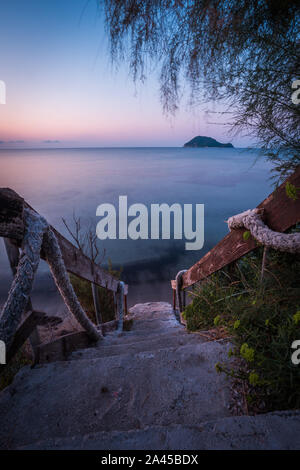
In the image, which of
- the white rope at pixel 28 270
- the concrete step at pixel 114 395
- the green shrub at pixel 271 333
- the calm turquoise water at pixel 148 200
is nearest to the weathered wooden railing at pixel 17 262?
the white rope at pixel 28 270

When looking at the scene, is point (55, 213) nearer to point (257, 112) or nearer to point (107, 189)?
point (107, 189)

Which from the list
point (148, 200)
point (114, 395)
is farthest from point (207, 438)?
point (148, 200)

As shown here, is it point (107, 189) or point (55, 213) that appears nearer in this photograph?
point (55, 213)

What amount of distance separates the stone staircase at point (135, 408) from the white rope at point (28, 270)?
0.43m

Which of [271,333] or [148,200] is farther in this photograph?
[148,200]

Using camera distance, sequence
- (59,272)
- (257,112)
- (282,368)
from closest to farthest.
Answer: (282,368) → (59,272) → (257,112)

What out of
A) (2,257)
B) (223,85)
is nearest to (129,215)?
(2,257)

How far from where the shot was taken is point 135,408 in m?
1.29

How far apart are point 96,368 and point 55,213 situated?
1618 centimetres

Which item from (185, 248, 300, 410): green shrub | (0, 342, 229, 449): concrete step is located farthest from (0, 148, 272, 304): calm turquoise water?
(0, 342, 229, 449): concrete step

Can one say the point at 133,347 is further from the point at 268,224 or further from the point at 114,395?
the point at 268,224

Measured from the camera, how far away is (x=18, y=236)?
1.43m

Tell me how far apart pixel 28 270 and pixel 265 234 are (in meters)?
1.58

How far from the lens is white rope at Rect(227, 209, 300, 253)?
1.47 m
